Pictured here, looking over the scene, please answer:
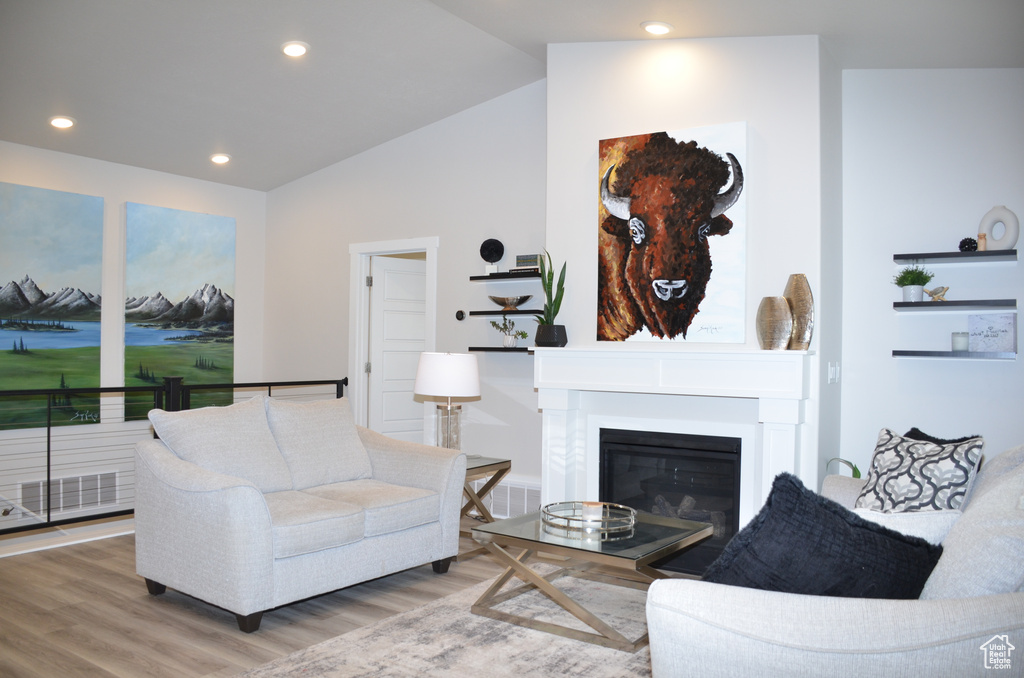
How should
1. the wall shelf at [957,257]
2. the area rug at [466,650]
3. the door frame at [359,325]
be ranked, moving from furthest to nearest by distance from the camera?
the door frame at [359,325]
the wall shelf at [957,257]
the area rug at [466,650]

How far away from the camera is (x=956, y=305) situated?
12.8 feet

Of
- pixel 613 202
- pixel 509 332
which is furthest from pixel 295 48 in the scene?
pixel 509 332

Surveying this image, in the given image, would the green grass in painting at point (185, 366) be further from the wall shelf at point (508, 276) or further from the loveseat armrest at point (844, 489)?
the loveseat armrest at point (844, 489)

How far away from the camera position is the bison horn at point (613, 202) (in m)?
4.34

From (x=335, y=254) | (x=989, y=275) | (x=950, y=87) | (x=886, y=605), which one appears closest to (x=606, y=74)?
(x=950, y=87)

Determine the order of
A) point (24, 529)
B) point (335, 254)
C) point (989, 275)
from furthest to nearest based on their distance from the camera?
point (335, 254) < point (24, 529) < point (989, 275)

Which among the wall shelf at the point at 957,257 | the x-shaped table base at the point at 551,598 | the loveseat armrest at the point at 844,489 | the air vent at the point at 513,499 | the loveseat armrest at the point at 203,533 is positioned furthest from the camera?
the air vent at the point at 513,499

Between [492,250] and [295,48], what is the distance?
1.88 meters

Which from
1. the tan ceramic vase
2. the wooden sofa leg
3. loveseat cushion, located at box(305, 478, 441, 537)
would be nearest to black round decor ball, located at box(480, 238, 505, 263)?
loveseat cushion, located at box(305, 478, 441, 537)

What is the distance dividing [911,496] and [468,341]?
11.4 feet

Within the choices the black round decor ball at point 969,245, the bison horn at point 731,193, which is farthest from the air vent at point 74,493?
the black round decor ball at point 969,245

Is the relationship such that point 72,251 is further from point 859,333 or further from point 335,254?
point 859,333

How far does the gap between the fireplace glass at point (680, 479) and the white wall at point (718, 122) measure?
0.48 meters

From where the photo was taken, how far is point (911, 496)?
282 centimetres
